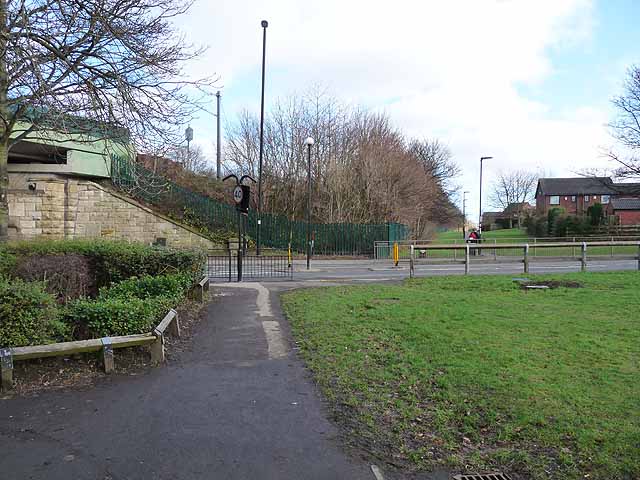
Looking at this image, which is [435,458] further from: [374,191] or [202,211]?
Answer: [374,191]

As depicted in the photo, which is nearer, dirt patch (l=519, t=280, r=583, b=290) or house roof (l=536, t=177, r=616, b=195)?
dirt patch (l=519, t=280, r=583, b=290)

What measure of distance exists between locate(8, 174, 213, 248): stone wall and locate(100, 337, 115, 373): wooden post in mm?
17293

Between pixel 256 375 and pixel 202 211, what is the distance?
78.7 feet

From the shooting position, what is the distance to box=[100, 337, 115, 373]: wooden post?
5809 millimetres

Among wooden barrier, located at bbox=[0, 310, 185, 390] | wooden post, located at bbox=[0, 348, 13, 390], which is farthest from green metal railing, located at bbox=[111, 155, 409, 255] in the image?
wooden post, located at bbox=[0, 348, 13, 390]

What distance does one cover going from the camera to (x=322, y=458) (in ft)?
12.5

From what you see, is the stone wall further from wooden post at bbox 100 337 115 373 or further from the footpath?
the footpath

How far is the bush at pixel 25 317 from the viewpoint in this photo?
5570mm

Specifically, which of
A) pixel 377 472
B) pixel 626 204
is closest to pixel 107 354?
pixel 377 472

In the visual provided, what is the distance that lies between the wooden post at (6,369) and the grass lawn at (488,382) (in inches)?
125

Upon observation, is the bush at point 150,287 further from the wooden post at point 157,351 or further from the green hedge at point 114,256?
the wooden post at point 157,351

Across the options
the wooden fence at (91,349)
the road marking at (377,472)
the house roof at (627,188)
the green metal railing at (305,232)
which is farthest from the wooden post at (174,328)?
the house roof at (627,188)

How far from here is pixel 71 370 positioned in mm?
5781

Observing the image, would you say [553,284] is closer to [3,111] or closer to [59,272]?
[59,272]
